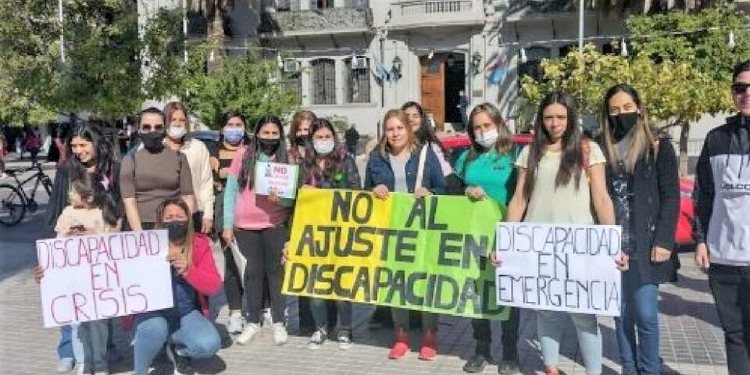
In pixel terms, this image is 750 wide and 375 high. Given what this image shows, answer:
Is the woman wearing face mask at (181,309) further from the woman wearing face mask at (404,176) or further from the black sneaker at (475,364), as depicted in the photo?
the black sneaker at (475,364)

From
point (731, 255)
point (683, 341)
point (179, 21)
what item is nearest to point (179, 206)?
point (731, 255)

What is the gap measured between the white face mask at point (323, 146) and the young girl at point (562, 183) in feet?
5.55

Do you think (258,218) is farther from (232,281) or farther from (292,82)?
(292,82)

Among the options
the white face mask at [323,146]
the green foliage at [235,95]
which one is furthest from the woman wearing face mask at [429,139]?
the green foliage at [235,95]

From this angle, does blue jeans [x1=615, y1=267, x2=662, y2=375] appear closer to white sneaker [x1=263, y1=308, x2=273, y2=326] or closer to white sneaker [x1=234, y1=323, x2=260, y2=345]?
white sneaker [x1=234, y1=323, x2=260, y2=345]

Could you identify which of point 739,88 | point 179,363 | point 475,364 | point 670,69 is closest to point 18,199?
point 179,363

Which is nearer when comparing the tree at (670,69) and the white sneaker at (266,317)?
the white sneaker at (266,317)

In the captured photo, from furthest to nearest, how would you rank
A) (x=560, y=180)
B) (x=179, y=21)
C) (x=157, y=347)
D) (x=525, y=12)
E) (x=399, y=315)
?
(x=525, y=12), (x=179, y=21), (x=399, y=315), (x=157, y=347), (x=560, y=180)

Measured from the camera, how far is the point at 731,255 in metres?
4.35

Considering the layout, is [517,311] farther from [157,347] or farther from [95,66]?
[95,66]

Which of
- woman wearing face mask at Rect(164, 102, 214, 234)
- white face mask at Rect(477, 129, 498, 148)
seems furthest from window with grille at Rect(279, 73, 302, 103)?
white face mask at Rect(477, 129, 498, 148)

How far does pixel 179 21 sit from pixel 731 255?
38.6 ft

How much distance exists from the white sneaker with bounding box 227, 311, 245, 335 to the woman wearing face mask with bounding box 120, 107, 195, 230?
4.36 feet

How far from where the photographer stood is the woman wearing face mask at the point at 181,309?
17.6 feet
